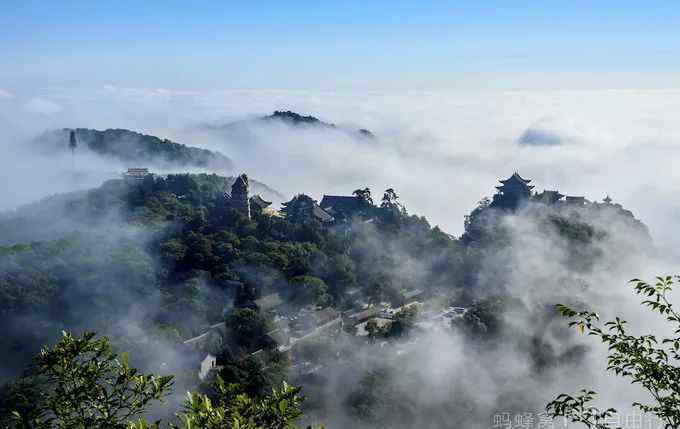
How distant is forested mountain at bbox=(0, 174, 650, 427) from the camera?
2159 cm

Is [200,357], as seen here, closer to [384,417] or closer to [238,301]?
[238,301]

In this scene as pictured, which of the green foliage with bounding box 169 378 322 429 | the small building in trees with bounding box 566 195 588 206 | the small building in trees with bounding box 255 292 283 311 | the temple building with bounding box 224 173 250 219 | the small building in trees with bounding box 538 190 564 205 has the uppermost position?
the temple building with bounding box 224 173 250 219

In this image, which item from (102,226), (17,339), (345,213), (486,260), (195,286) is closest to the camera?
(17,339)

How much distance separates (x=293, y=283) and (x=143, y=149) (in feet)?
172

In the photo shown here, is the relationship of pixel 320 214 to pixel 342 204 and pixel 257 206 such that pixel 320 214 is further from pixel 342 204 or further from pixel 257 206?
pixel 257 206

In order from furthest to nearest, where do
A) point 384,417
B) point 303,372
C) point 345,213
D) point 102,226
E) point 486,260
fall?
1. point 345,213
2. point 102,226
3. point 486,260
4. point 303,372
5. point 384,417

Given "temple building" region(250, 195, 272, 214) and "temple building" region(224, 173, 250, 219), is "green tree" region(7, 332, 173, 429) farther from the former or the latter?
"temple building" region(250, 195, 272, 214)

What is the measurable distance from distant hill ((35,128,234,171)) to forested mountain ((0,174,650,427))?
107ft

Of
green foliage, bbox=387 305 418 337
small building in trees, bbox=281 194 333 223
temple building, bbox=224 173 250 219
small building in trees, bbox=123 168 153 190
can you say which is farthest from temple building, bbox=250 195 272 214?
green foliage, bbox=387 305 418 337

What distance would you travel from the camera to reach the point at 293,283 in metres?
29.1

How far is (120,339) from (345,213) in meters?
21.7

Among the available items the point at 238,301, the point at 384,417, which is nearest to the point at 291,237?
the point at 238,301

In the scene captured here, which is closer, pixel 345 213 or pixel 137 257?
pixel 137 257

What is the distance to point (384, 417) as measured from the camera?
1809cm
